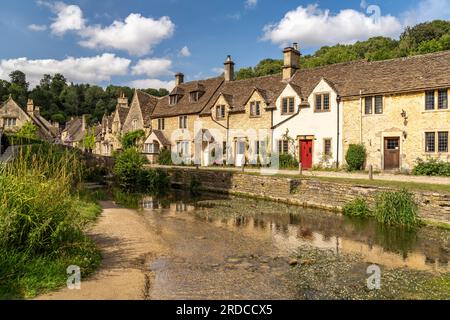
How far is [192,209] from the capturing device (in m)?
18.8

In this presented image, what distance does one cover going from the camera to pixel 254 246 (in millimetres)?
11703

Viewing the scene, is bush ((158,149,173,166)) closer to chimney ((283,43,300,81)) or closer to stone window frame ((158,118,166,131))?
stone window frame ((158,118,166,131))

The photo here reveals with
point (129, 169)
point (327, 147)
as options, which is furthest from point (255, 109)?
point (129, 169)

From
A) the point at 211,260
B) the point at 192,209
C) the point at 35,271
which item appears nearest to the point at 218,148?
the point at 192,209

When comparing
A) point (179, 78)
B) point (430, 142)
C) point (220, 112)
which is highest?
point (179, 78)

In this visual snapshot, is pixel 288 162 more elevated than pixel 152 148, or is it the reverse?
pixel 152 148

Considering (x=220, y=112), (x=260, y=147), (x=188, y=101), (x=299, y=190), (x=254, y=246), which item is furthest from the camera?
(x=188, y=101)

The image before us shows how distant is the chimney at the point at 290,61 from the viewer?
111 feet

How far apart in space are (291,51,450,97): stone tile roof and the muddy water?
1213 cm

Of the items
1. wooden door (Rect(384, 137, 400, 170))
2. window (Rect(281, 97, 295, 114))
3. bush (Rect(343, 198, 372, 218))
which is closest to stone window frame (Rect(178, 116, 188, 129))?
window (Rect(281, 97, 295, 114))

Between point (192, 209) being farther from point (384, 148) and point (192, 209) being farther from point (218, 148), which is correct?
point (218, 148)

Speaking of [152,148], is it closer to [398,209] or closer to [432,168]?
[432,168]

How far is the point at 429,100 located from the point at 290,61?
1358cm

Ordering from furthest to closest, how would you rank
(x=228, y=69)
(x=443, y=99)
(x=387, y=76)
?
(x=228, y=69) < (x=387, y=76) < (x=443, y=99)
